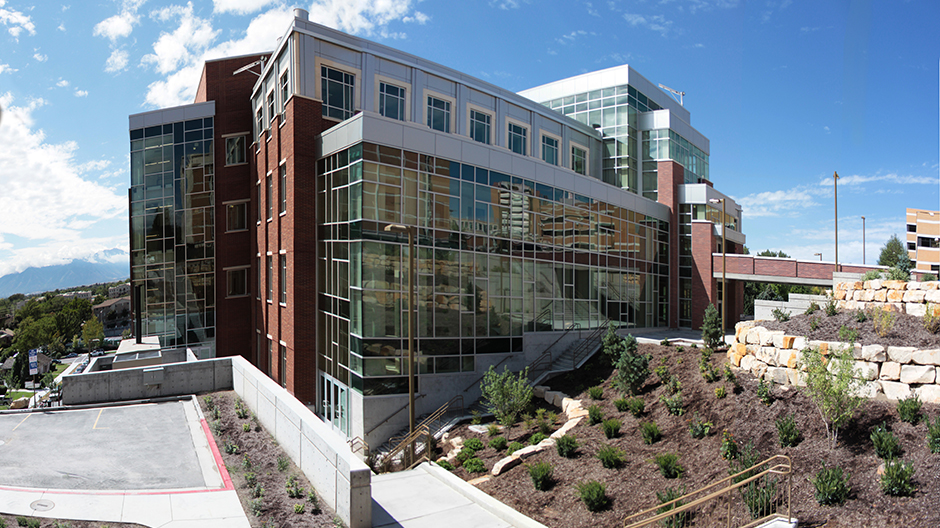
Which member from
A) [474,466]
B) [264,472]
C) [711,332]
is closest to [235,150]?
[264,472]

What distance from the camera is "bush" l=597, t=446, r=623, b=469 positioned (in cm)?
1284

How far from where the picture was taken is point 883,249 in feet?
215

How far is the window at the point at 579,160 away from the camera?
118 ft

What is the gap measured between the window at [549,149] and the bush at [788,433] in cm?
2456

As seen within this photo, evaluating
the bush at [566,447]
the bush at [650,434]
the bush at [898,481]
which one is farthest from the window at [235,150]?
the bush at [898,481]

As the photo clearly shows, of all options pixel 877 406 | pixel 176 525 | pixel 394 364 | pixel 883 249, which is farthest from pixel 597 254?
pixel 883 249

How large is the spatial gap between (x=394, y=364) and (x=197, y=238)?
19841 millimetres

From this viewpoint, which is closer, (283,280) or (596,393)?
(596,393)

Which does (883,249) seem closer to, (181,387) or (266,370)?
(266,370)

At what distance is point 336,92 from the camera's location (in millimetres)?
23906

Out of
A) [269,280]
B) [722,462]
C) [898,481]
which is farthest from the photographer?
[269,280]

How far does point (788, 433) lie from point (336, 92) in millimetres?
21597

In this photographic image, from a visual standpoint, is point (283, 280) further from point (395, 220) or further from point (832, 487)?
point (832, 487)

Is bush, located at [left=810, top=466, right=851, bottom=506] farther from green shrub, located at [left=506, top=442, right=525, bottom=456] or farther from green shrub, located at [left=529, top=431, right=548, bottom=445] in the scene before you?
green shrub, located at [left=506, top=442, right=525, bottom=456]
